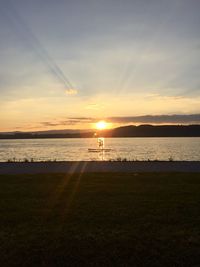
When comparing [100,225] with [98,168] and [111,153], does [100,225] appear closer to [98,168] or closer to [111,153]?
[98,168]

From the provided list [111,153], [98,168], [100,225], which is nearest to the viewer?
[100,225]

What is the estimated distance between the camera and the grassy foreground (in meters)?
4.89

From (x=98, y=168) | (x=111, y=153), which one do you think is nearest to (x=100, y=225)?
(x=98, y=168)

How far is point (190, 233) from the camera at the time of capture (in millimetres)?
5906

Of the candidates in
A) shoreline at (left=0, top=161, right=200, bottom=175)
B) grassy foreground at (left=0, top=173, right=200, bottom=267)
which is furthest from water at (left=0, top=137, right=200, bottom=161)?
grassy foreground at (left=0, top=173, right=200, bottom=267)

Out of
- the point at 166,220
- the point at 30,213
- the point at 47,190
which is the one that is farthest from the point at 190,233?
the point at 47,190

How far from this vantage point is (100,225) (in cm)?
644

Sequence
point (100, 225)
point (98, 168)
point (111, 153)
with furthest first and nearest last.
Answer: point (111, 153)
point (98, 168)
point (100, 225)

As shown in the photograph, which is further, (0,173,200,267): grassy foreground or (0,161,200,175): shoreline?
(0,161,200,175): shoreline

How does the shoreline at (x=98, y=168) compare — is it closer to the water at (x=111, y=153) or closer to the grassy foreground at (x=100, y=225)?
the grassy foreground at (x=100, y=225)

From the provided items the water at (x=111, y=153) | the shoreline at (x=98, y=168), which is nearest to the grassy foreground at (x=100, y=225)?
the shoreline at (x=98, y=168)

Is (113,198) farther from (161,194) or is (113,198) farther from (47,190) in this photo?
(47,190)

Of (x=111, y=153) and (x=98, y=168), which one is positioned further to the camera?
(x=111, y=153)

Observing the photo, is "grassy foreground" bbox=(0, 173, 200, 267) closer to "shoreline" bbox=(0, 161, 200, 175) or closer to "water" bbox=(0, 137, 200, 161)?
"shoreline" bbox=(0, 161, 200, 175)
